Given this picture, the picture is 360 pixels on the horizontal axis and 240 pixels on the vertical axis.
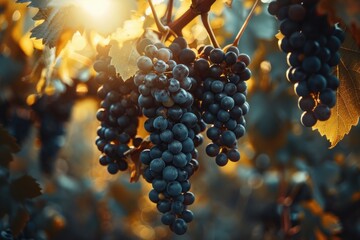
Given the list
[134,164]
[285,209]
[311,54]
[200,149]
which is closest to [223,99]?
[311,54]

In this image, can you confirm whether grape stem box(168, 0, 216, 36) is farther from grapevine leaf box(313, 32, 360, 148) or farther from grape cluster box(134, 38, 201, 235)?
grapevine leaf box(313, 32, 360, 148)

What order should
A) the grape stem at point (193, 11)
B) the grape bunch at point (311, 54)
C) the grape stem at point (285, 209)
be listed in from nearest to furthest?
1. the grape bunch at point (311, 54)
2. the grape stem at point (193, 11)
3. the grape stem at point (285, 209)

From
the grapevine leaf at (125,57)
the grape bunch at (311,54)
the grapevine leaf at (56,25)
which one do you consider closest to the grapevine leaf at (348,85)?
the grape bunch at (311,54)

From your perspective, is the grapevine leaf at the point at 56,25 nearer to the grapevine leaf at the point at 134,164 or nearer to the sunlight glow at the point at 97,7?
the sunlight glow at the point at 97,7

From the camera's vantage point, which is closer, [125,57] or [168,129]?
[168,129]

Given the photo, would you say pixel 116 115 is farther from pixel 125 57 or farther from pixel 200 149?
pixel 200 149

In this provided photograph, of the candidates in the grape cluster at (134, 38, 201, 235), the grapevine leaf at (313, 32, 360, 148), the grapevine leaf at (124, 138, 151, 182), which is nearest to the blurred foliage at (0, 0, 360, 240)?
the grapevine leaf at (313, 32, 360, 148)

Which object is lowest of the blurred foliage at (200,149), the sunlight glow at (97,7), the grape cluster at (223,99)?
the blurred foliage at (200,149)
